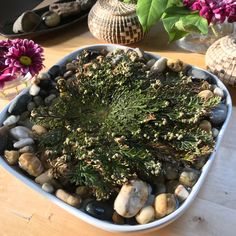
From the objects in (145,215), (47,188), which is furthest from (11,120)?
(145,215)

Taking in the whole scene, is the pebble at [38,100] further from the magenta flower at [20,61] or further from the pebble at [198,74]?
the pebble at [198,74]

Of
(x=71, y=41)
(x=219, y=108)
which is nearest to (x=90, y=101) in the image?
(x=219, y=108)

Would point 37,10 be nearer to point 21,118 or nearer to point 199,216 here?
point 21,118

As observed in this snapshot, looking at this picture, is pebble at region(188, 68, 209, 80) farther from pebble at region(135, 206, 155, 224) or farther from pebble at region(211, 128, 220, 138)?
pebble at region(135, 206, 155, 224)

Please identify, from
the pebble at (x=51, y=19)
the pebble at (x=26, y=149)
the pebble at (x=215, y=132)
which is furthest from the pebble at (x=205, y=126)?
the pebble at (x=51, y=19)

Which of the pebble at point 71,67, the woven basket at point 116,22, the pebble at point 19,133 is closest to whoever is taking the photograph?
the pebble at point 19,133

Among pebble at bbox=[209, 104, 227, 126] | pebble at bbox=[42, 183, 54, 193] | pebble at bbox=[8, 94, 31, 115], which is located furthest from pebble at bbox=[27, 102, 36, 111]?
pebble at bbox=[209, 104, 227, 126]
